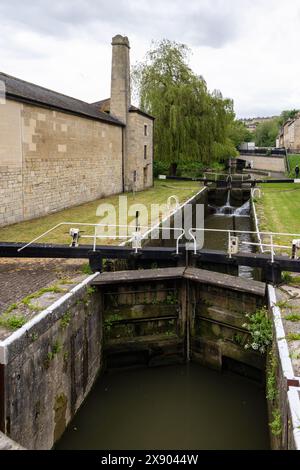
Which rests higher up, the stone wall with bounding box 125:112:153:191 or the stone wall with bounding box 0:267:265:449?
the stone wall with bounding box 125:112:153:191

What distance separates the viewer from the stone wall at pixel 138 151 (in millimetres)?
24688

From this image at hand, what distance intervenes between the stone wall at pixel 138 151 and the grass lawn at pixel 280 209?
7.71 metres

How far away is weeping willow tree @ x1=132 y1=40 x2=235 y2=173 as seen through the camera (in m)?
29.5

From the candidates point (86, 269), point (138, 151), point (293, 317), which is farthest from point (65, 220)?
point (138, 151)

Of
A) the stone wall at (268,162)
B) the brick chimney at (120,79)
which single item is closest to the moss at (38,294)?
the brick chimney at (120,79)

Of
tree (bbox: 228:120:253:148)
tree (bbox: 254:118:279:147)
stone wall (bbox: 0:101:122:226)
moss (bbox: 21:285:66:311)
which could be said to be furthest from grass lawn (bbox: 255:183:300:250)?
tree (bbox: 254:118:279:147)

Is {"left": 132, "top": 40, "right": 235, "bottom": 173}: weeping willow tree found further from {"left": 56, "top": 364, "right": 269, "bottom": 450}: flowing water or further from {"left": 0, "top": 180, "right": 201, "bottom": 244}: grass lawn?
{"left": 56, "top": 364, "right": 269, "bottom": 450}: flowing water

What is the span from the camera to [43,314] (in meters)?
5.61

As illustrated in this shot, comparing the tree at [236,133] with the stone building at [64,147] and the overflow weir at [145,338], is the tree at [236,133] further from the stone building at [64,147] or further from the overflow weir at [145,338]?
the overflow weir at [145,338]

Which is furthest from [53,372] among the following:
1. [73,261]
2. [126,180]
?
[126,180]

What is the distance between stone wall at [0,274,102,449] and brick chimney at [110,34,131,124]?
1889cm

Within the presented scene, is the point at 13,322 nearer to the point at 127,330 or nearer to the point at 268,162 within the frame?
the point at 127,330

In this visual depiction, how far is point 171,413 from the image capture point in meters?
6.75

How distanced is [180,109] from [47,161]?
16.1 m
